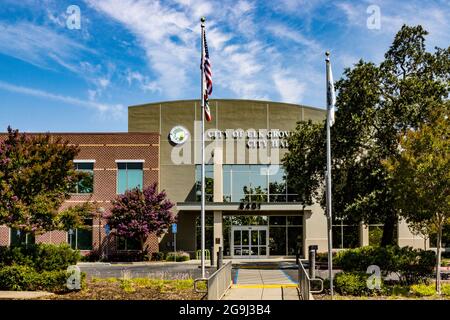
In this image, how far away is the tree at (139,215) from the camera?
124ft

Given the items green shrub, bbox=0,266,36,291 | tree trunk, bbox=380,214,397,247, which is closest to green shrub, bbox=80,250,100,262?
green shrub, bbox=0,266,36,291

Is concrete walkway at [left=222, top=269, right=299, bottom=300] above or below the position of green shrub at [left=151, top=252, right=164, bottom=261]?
above

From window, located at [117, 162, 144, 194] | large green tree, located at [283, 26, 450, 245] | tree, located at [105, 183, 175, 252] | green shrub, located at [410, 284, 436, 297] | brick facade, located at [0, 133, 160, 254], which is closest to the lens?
green shrub, located at [410, 284, 436, 297]

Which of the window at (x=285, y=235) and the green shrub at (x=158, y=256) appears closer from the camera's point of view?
the green shrub at (x=158, y=256)

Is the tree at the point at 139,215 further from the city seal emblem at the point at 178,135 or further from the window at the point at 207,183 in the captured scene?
the city seal emblem at the point at 178,135

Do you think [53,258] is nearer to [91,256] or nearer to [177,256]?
[177,256]

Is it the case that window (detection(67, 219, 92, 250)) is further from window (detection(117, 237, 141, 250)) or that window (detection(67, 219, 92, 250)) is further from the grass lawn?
the grass lawn

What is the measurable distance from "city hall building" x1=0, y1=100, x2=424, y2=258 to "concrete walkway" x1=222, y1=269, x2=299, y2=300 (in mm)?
14148

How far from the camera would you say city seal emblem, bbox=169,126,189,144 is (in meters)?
42.9

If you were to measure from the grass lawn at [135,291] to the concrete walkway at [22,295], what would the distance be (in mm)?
508

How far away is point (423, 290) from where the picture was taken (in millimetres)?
18594

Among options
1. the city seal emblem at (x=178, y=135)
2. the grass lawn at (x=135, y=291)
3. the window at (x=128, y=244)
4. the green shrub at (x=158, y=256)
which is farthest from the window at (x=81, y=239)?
the grass lawn at (x=135, y=291)

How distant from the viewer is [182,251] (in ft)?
136

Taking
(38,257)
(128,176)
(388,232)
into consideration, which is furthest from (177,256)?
(38,257)
